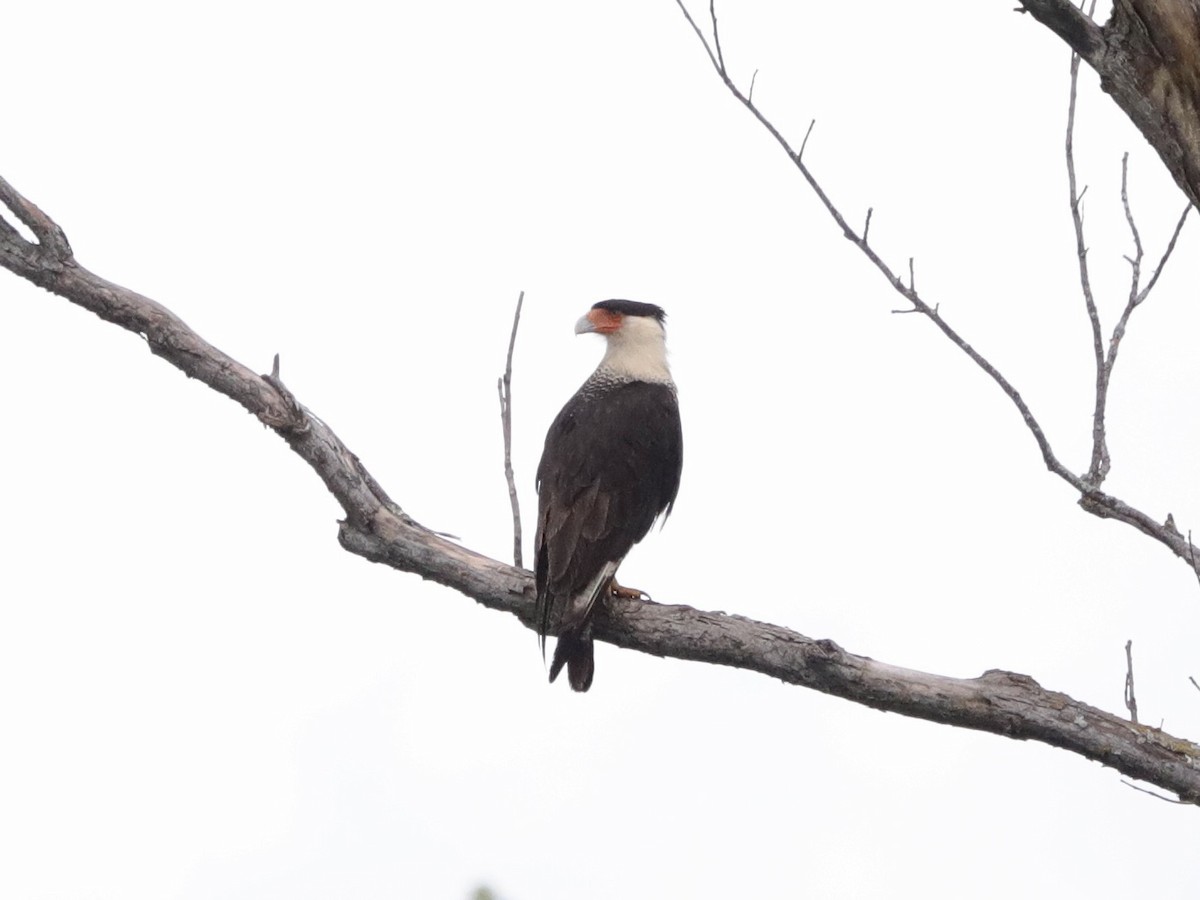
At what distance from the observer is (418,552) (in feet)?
12.2

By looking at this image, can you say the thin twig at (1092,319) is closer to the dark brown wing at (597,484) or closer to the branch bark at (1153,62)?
the branch bark at (1153,62)

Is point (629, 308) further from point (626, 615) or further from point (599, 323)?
point (626, 615)

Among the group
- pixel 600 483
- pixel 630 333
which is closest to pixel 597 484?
pixel 600 483

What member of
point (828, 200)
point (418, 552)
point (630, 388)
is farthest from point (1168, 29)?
point (630, 388)

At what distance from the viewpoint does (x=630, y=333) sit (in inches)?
219

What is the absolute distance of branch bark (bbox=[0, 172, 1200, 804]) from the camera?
3133 mm

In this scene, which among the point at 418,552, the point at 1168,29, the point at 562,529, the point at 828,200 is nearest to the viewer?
the point at 1168,29

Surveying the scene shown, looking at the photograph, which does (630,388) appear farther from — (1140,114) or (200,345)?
(1140,114)

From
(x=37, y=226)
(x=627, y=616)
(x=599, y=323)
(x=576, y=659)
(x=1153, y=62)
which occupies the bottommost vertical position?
(x=576, y=659)

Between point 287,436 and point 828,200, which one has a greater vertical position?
point 828,200

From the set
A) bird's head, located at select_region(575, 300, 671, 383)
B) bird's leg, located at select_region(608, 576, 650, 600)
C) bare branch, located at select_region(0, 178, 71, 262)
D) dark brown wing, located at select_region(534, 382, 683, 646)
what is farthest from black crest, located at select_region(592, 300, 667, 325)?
bare branch, located at select_region(0, 178, 71, 262)

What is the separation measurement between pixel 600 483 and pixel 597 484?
0.4 inches

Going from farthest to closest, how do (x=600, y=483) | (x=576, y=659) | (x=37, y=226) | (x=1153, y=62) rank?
(x=600, y=483), (x=576, y=659), (x=37, y=226), (x=1153, y=62)

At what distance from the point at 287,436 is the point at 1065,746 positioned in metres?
2.03
